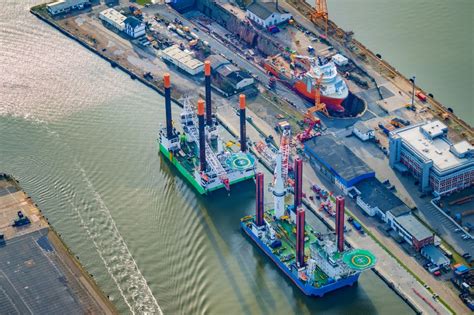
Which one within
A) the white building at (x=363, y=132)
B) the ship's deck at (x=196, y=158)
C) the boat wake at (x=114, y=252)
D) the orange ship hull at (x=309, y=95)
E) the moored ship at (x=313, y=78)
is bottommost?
the boat wake at (x=114, y=252)

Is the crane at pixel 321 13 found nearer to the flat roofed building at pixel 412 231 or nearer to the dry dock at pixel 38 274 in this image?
the flat roofed building at pixel 412 231

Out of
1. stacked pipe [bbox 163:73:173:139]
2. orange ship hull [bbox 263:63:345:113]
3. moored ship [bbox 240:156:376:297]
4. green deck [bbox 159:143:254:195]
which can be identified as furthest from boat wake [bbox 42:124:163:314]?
orange ship hull [bbox 263:63:345:113]

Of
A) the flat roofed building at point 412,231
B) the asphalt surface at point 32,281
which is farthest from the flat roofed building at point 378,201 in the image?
the asphalt surface at point 32,281

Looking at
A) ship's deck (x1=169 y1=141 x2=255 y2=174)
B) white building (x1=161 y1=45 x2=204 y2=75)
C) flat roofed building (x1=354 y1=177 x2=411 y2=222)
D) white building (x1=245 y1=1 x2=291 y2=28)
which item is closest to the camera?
flat roofed building (x1=354 y1=177 x2=411 y2=222)

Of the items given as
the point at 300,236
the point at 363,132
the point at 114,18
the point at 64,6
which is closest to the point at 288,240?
the point at 300,236

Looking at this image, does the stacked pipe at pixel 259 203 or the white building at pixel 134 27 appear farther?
the white building at pixel 134 27

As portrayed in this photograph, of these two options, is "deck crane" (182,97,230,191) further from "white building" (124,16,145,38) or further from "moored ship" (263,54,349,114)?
"white building" (124,16,145,38)
